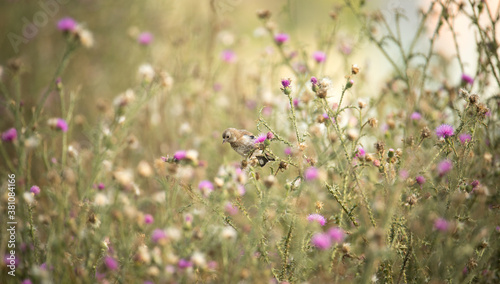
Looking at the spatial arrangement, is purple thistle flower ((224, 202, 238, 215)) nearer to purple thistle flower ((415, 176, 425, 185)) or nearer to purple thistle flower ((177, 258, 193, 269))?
purple thistle flower ((177, 258, 193, 269))

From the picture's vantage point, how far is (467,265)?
147 cm

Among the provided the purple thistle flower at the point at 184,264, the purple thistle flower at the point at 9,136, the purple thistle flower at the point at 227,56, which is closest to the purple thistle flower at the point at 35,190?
the purple thistle flower at the point at 9,136

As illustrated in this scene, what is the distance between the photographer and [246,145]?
1.72 metres

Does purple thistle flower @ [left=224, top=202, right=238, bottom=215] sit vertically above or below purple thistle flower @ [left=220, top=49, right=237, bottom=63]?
below

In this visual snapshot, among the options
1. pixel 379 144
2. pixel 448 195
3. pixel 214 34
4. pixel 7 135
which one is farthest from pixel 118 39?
pixel 448 195

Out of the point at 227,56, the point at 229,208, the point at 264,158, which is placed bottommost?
the point at 229,208

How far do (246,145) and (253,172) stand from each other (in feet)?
1.03

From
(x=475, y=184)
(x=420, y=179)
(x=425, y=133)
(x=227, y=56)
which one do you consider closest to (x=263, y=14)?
(x=227, y=56)

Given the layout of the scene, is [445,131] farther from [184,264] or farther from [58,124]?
[58,124]

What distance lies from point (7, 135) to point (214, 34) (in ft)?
6.45

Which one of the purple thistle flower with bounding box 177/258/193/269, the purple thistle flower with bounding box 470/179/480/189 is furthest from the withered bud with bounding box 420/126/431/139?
the purple thistle flower with bounding box 177/258/193/269

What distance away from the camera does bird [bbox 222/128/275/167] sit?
1.61 m

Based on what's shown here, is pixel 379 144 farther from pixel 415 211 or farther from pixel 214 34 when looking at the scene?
pixel 214 34

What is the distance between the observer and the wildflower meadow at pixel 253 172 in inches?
51.2
